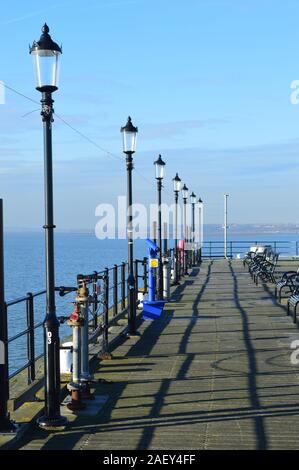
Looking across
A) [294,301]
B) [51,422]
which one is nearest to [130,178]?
[294,301]

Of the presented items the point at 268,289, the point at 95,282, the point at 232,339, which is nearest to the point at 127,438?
the point at 95,282

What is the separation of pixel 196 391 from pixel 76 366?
4.50ft

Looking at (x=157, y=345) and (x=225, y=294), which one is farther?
(x=225, y=294)

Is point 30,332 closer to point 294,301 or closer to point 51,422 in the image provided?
point 51,422

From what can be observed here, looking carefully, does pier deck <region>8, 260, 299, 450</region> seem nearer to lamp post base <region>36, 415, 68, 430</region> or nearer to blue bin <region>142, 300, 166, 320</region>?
lamp post base <region>36, 415, 68, 430</region>

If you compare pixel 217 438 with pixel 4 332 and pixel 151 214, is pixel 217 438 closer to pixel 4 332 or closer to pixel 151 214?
pixel 4 332

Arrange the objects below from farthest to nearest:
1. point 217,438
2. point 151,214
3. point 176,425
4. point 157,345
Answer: point 151,214, point 157,345, point 176,425, point 217,438

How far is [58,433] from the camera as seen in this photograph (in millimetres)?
6824

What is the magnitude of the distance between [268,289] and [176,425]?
14952 mm

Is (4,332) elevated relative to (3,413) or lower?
elevated

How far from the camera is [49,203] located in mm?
7246

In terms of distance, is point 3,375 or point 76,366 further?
point 76,366

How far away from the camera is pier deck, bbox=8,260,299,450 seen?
257 inches

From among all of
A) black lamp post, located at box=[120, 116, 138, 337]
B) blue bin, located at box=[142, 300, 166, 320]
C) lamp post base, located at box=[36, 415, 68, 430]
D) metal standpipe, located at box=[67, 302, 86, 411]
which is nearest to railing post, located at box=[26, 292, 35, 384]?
metal standpipe, located at box=[67, 302, 86, 411]
